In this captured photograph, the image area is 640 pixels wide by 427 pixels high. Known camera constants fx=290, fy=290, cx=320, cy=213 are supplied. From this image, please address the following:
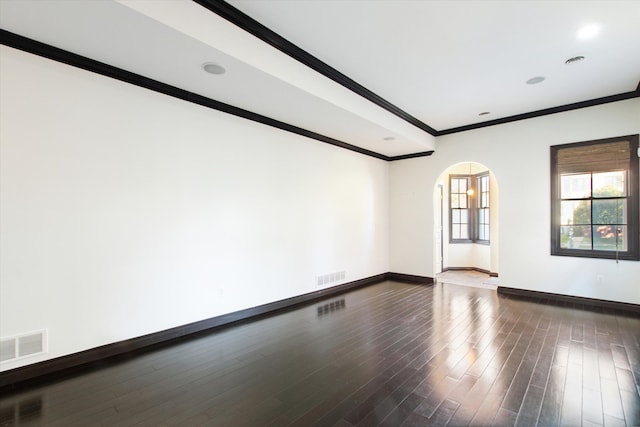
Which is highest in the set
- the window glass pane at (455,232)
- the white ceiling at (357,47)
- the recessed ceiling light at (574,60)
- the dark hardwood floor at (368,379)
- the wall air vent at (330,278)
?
the recessed ceiling light at (574,60)

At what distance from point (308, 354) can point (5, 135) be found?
128 inches

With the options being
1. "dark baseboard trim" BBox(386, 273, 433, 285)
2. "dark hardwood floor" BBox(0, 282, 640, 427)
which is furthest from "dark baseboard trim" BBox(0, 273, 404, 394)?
"dark baseboard trim" BBox(386, 273, 433, 285)

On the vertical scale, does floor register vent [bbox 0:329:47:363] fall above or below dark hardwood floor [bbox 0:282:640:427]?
above

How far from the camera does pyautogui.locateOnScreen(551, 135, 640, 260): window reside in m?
4.36

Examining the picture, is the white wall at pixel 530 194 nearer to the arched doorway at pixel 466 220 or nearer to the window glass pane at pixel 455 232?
the arched doorway at pixel 466 220

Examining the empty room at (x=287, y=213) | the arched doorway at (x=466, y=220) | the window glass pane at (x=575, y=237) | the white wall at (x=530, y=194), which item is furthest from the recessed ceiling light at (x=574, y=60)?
the arched doorway at (x=466, y=220)

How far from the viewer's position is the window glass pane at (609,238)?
440 cm

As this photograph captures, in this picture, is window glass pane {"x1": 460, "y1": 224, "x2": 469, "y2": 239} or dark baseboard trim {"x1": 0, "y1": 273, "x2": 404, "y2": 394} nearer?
dark baseboard trim {"x1": 0, "y1": 273, "x2": 404, "y2": 394}

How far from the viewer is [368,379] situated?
96.6 inches

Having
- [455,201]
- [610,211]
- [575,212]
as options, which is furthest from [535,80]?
[455,201]

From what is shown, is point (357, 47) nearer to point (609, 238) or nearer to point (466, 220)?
point (609, 238)

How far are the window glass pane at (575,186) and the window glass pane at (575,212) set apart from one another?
0.10 meters

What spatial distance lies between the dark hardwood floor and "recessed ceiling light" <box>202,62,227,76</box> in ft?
9.33

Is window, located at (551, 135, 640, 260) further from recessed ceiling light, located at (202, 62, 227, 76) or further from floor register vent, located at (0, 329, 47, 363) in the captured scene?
floor register vent, located at (0, 329, 47, 363)
